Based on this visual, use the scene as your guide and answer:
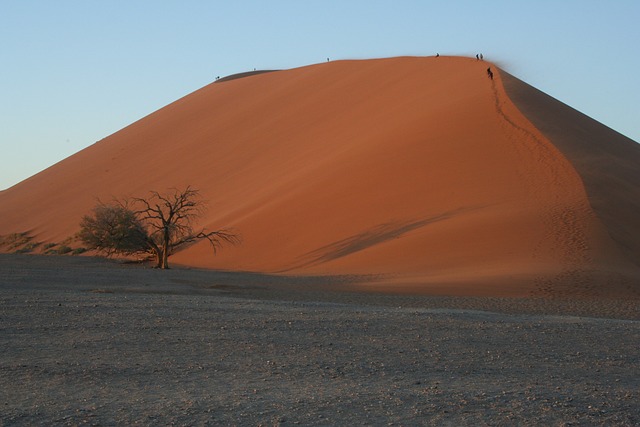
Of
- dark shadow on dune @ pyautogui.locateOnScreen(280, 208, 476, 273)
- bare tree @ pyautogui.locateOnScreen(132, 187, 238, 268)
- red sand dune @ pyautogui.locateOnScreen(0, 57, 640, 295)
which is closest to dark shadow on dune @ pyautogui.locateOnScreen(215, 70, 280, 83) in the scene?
red sand dune @ pyautogui.locateOnScreen(0, 57, 640, 295)

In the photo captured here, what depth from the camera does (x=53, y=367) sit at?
9.01m

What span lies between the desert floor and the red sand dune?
8.24 m

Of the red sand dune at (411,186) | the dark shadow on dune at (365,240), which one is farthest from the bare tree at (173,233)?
the dark shadow on dune at (365,240)

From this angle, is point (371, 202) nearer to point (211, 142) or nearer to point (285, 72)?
point (211, 142)

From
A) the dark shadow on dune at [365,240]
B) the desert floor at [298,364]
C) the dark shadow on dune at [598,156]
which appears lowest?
the desert floor at [298,364]

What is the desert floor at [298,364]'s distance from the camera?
23.8 ft

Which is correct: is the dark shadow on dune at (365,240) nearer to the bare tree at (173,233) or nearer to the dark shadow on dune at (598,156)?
the bare tree at (173,233)

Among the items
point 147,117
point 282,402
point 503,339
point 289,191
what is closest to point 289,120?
point 289,191

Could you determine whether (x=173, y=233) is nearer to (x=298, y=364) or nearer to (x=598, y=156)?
(x=598, y=156)

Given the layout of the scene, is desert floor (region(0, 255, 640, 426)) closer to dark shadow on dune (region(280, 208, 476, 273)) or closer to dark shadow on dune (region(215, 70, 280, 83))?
dark shadow on dune (region(280, 208, 476, 273))

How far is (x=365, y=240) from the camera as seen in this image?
30234mm

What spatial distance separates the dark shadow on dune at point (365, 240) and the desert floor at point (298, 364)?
12875 millimetres

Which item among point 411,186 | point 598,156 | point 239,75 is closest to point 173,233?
point 411,186

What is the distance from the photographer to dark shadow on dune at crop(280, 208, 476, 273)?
29.6m
